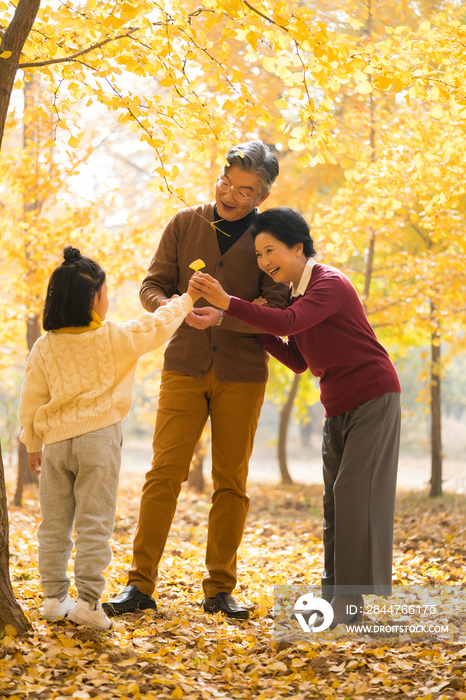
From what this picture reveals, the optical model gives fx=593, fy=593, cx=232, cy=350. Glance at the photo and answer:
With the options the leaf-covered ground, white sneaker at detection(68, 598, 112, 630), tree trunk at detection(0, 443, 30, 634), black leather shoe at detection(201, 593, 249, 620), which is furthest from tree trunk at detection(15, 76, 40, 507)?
white sneaker at detection(68, 598, 112, 630)

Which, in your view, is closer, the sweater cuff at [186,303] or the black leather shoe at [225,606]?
the sweater cuff at [186,303]

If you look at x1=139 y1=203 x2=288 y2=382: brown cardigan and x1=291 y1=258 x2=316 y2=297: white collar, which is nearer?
x1=291 y1=258 x2=316 y2=297: white collar

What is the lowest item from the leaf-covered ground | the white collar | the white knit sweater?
the leaf-covered ground

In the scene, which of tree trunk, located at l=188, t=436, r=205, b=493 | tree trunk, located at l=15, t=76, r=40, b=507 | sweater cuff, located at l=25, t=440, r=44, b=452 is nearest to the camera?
sweater cuff, located at l=25, t=440, r=44, b=452

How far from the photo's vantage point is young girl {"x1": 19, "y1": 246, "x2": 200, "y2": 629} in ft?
7.79

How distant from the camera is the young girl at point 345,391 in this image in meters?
2.52

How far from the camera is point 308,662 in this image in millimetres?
2244

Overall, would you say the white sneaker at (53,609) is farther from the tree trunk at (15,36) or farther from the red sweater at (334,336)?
the tree trunk at (15,36)

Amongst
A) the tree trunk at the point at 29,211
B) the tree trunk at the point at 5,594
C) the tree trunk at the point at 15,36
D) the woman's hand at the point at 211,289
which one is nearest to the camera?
the tree trunk at the point at 5,594

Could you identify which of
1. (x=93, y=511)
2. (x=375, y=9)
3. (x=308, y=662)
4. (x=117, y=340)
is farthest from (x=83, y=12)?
(x=375, y=9)

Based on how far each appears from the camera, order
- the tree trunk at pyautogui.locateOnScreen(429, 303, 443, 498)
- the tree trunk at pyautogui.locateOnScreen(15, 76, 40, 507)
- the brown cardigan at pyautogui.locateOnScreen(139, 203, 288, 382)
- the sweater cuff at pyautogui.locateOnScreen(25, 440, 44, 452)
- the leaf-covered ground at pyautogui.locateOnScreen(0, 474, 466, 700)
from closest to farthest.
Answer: the leaf-covered ground at pyautogui.locateOnScreen(0, 474, 466, 700), the sweater cuff at pyautogui.locateOnScreen(25, 440, 44, 452), the brown cardigan at pyautogui.locateOnScreen(139, 203, 288, 382), the tree trunk at pyautogui.locateOnScreen(15, 76, 40, 507), the tree trunk at pyautogui.locateOnScreen(429, 303, 443, 498)

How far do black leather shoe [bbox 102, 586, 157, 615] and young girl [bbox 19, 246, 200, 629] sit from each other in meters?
0.24

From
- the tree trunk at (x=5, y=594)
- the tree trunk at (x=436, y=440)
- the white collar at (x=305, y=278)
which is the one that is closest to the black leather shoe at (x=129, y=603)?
the tree trunk at (x=5, y=594)

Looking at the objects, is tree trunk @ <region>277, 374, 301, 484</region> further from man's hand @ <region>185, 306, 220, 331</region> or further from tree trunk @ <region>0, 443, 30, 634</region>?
tree trunk @ <region>0, 443, 30, 634</region>
